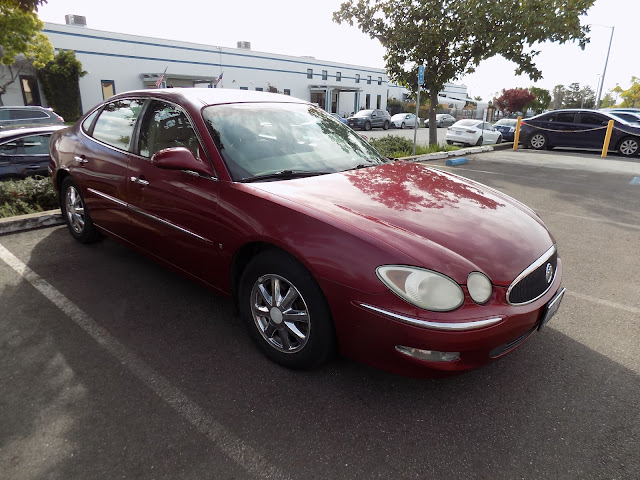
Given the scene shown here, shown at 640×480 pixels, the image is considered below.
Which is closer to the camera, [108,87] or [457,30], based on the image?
[457,30]

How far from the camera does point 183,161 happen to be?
2.74 meters

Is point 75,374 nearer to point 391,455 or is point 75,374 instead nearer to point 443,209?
point 391,455

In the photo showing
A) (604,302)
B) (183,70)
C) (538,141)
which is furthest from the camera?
(183,70)

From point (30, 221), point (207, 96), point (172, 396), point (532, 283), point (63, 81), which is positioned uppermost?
point (63, 81)

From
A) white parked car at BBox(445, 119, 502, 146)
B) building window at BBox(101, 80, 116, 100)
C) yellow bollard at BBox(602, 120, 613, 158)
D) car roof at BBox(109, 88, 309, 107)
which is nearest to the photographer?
car roof at BBox(109, 88, 309, 107)

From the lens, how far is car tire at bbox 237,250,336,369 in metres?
2.29

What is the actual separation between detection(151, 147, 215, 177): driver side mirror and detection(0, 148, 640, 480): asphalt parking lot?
3.72ft

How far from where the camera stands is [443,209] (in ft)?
8.55

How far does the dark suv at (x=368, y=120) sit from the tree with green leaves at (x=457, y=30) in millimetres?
15844

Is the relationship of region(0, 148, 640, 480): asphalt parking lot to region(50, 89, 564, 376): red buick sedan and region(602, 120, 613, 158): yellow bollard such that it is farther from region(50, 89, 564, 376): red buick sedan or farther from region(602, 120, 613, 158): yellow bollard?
region(602, 120, 613, 158): yellow bollard

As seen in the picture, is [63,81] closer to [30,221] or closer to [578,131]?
[30,221]

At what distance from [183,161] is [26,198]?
4352 mm

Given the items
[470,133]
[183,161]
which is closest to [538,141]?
[470,133]

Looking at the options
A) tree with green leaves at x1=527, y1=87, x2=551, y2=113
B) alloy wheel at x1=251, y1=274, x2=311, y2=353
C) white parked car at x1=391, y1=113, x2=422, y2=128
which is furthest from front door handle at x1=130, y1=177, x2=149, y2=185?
tree with green leaves at x1=527, y1=87, x2=551, y2=113
